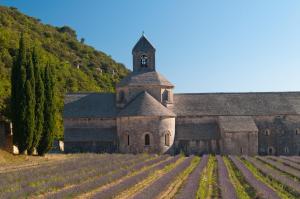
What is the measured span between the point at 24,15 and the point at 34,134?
91.8 m

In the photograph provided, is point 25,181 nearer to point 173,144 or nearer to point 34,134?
point 34,134

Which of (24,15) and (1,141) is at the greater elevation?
(24,15)

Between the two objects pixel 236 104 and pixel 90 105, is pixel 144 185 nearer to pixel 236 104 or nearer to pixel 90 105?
pixel 90 105

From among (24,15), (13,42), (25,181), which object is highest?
(24,15)

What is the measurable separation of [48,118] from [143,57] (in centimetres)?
1669

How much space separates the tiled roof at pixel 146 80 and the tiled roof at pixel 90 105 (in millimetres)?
3048

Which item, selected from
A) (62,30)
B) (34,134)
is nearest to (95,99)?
(34,134)

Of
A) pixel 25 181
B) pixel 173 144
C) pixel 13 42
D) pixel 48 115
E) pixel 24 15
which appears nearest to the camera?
pixel 25 181

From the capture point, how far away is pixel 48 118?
152ft

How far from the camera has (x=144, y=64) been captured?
58.6 metres

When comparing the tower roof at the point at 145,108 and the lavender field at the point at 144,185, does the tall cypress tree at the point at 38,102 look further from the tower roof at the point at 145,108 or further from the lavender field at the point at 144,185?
the lavender field at the point at 144,185

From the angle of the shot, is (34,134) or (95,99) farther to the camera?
(95,99)

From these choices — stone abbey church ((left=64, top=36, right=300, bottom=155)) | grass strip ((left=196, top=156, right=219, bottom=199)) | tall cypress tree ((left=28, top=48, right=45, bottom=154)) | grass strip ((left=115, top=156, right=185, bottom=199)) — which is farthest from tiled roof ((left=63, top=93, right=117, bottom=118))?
grass strip ((left=196, top=156, right=219, bottom=199))

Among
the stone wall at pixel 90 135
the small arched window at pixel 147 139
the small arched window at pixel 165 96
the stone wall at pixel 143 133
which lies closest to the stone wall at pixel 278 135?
the small arched window at pixel 165 96
